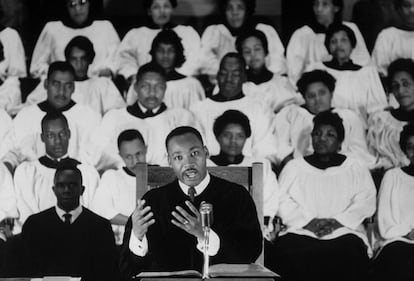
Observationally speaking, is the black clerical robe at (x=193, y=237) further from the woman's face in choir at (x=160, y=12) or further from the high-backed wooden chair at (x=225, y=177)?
the woman's face in choir at (x=160, y=12)

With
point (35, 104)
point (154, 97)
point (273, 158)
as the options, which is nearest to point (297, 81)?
point (273, 158)

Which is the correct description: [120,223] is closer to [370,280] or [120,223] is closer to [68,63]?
[68,63]

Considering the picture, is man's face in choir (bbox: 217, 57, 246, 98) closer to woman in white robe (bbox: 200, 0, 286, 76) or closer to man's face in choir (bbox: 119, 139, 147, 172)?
woman in white robe (bbox: 200, 0, 286, 76)

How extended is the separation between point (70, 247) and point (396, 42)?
310cm

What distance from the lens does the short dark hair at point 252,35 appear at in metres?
7.07

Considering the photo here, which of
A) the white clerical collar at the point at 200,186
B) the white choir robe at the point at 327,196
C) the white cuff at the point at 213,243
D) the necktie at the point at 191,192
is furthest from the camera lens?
the white choir robe at the point at 327,196

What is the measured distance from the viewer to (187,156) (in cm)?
538

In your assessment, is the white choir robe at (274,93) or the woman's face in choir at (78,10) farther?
the woman's face in choir at (78,10)

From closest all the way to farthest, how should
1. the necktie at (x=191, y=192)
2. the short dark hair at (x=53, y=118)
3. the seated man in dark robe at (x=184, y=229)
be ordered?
the necktie at (x=191, y=192) < the seated man in dark robe at (x=184, y=229) < the short dark hair at (x=53, y=118)

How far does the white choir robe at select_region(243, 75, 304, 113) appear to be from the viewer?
23.0 feet

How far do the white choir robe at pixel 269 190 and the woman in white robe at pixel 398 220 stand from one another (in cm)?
81

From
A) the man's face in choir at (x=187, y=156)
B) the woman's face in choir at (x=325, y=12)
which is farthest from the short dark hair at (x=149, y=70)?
the man's face in choir at (x=187, y=156)

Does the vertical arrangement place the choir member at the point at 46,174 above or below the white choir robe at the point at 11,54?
below

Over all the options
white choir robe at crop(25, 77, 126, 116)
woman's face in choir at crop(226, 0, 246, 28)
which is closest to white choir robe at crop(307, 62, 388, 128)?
woman's face in choir at crop(226, 0, 246, 28)
